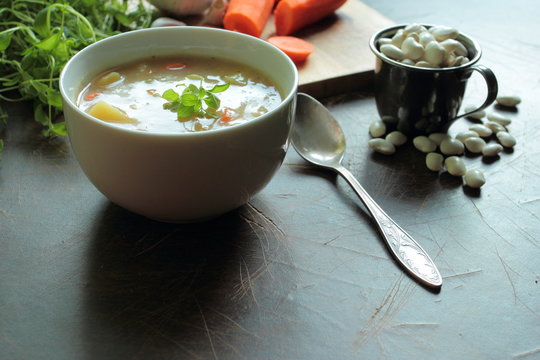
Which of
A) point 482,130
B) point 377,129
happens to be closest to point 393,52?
point 377,129

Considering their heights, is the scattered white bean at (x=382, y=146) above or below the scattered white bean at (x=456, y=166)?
below

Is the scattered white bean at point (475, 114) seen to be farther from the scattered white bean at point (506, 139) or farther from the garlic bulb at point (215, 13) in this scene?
the garlic bulb at point (215, 13)

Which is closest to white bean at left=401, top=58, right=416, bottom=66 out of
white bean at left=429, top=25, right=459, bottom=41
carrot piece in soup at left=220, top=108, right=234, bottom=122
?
white bean at left=429, top=25, right=459, bottom=41

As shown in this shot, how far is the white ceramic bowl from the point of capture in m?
0.94

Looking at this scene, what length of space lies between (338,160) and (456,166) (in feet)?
0.84

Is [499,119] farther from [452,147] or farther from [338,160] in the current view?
[338,160]

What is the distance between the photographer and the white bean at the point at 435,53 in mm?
1367

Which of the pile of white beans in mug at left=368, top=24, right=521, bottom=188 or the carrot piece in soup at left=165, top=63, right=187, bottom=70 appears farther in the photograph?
the pile of white beans in mug at left=368, top=24, right=521, bottom=188

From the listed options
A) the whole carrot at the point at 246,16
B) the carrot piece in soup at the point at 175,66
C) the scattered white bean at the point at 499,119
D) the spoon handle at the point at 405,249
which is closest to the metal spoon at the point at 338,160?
the spoon handle at the point at 405,249

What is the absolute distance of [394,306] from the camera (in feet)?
3.29

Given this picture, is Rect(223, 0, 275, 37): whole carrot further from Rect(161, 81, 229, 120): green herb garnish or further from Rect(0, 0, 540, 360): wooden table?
Rect(161, 81, 229, 120): green herb garnish

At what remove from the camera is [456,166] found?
1.31m

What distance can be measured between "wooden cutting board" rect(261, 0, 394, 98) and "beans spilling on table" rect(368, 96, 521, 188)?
209mm

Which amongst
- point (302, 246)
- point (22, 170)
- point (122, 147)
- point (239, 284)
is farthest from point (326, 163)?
point (22, 170)
